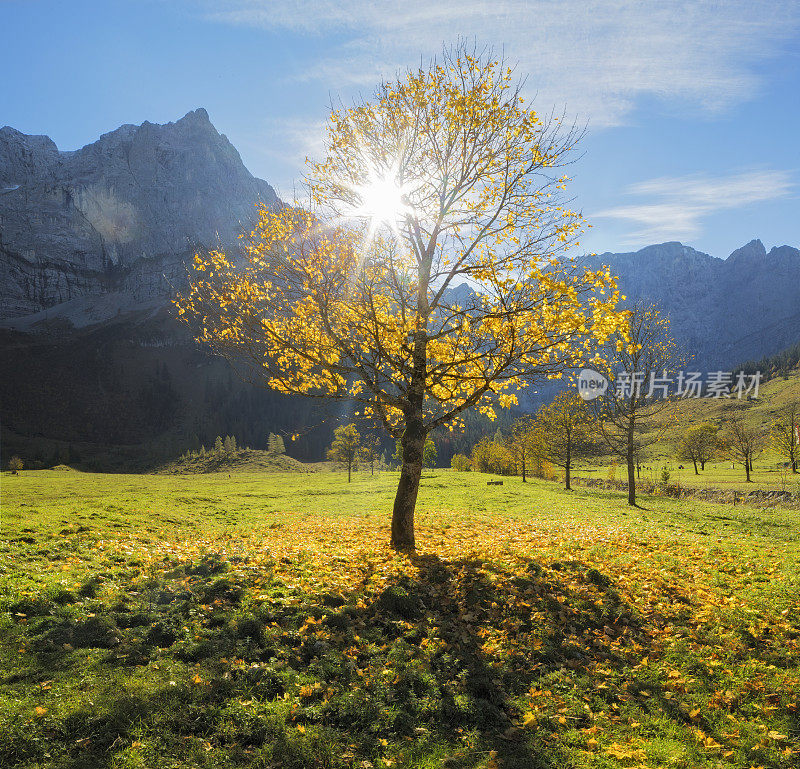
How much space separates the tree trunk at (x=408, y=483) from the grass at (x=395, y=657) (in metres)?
0.84

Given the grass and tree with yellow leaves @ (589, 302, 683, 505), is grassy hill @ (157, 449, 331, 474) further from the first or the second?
the grass

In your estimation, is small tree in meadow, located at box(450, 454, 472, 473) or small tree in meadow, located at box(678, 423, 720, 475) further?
small tree in meadow, located at box(450, 454, 472, 473)

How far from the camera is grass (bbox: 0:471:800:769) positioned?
19.5 ft

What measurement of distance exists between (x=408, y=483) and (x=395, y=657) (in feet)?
22.0

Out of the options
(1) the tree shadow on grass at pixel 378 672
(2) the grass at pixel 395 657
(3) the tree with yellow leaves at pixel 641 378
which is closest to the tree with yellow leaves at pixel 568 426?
(3) the tree with yellow leaves at pixel 641 378

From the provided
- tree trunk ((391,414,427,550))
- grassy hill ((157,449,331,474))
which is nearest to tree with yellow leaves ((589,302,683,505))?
tree trunk ((391,414,427,550))

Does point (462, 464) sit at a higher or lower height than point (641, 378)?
lower

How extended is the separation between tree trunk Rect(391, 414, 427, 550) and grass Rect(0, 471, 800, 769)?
2.75ft

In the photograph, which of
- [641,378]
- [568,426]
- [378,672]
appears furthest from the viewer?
[568,426]

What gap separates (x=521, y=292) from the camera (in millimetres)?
12445

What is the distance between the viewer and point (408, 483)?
47.4 feet

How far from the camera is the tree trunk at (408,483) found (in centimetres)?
1430

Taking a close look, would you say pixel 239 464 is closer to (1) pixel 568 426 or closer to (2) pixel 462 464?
(2) pixel 462 464

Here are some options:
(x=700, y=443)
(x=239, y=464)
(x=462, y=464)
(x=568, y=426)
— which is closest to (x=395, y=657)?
(x=568, y=426)
